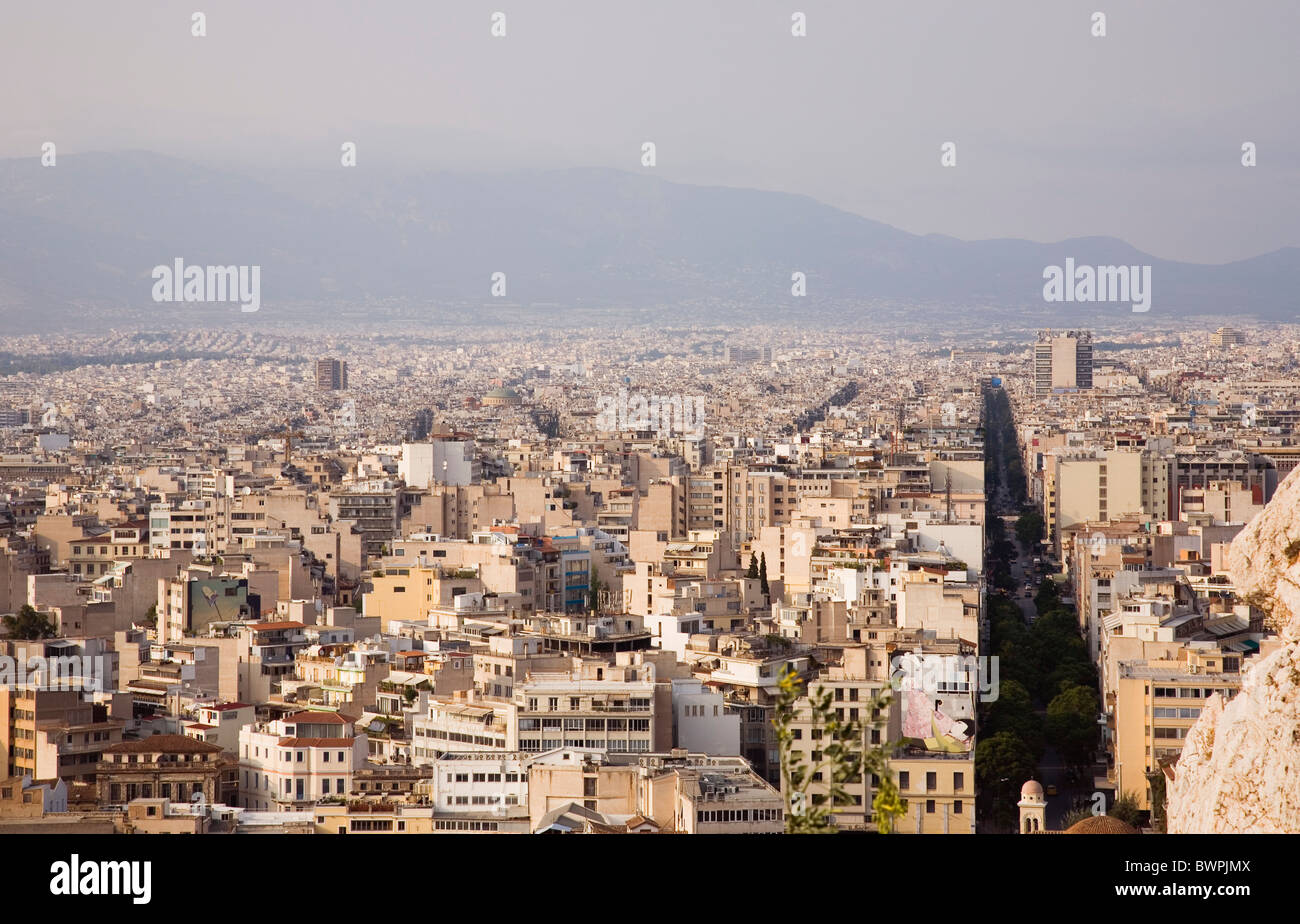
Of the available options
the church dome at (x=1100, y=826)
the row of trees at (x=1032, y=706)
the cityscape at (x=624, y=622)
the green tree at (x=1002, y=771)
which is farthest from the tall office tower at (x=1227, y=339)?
the church dome at (x=1100, y=826)

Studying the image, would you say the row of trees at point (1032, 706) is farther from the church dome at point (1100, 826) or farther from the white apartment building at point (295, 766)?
the white apartment building at point (295, 766)

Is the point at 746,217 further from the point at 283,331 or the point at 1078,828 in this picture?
the point at 1078,828

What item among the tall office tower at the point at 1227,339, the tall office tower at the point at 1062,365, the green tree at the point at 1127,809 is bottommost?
the green tree at the point at 1127,809

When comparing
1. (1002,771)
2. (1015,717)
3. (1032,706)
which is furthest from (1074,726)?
(1002,771)

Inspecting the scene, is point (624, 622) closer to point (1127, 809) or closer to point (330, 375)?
point (1127, 809)

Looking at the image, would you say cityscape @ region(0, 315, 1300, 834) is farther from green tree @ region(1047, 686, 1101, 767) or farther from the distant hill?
the distant hill

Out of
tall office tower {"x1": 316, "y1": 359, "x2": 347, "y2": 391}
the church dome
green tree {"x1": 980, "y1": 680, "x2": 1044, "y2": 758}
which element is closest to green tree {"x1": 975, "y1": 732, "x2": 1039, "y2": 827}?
green tree {"x1": 980, "y1": 680, "x2": 1044, "y2": 758}

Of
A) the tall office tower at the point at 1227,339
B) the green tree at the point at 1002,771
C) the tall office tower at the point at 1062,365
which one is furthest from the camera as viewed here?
the tall office tower at the point at 1227,339
